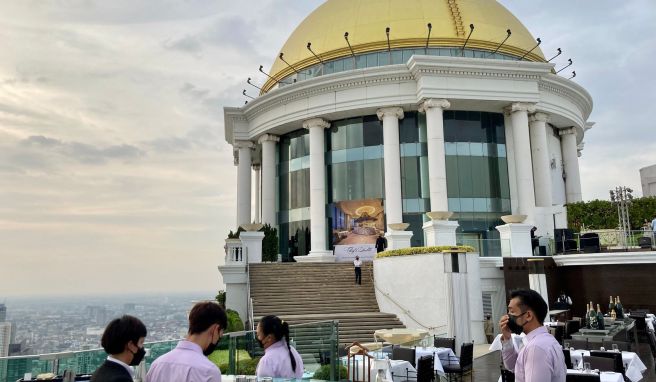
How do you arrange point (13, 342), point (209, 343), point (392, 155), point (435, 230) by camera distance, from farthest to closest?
point (392, 155) < point (435, 230) < point (13, 342) < point (209, 343)

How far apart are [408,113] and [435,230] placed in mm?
13272

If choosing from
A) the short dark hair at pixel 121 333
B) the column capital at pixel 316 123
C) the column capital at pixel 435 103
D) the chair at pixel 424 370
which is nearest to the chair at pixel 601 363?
the chair at pixel 424 370

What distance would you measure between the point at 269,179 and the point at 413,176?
10.9 m

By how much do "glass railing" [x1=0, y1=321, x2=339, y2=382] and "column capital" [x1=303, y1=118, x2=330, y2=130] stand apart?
26.0m

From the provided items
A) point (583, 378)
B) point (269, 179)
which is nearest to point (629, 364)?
point (583, 378)

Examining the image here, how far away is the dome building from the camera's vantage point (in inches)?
1265

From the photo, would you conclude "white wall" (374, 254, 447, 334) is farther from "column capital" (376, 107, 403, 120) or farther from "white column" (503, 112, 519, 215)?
"white column" (503, 112, 519, 215)

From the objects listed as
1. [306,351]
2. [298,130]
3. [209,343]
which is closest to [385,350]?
[306,351]

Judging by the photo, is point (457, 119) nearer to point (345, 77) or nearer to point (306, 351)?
point (345, 77)

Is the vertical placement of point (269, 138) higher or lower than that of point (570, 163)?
higher

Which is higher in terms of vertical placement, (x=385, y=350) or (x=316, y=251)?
(x=316, y=251)

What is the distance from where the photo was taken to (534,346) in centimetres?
430

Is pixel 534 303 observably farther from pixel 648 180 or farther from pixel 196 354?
pixel 648 180

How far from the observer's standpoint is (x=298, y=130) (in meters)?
38.0
